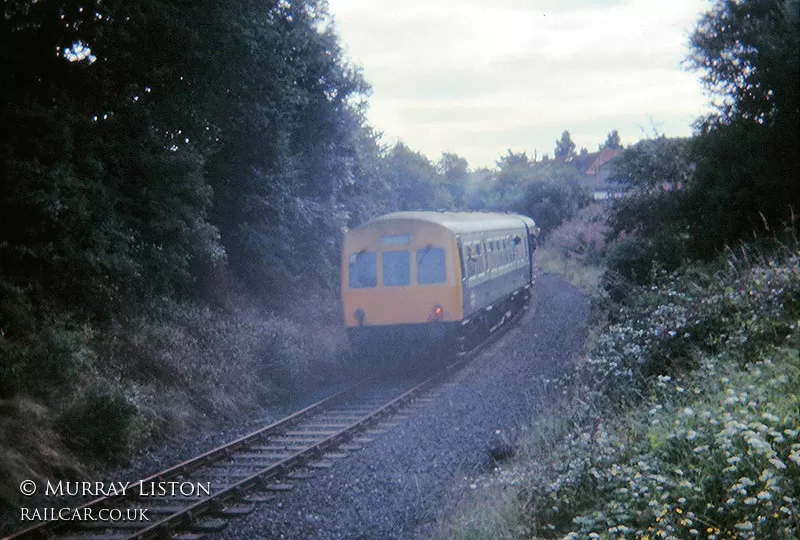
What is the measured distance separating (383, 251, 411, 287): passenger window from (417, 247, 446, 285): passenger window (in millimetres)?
232

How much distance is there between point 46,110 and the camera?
9.80 m

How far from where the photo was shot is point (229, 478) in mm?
8164

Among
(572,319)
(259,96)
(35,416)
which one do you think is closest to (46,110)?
(35,416)

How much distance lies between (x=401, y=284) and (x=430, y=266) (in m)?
0.64

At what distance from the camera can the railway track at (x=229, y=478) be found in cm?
665

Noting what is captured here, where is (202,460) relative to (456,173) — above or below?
below

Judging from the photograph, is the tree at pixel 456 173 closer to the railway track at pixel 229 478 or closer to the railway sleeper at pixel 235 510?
the railway track at pixel 229 478

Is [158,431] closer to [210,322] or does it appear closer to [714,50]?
[210,322]

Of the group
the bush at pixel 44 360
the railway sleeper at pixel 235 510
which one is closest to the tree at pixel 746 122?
the railway sleeper at pixel 235 510

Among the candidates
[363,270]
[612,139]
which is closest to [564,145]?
[612,139]

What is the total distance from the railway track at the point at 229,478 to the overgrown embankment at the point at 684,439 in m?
2.30

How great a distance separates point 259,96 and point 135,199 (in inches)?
132

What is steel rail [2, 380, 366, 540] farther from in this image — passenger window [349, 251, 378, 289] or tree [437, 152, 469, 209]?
tree [437, 152, 469, 209]

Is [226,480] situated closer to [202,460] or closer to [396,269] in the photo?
[202,460]
